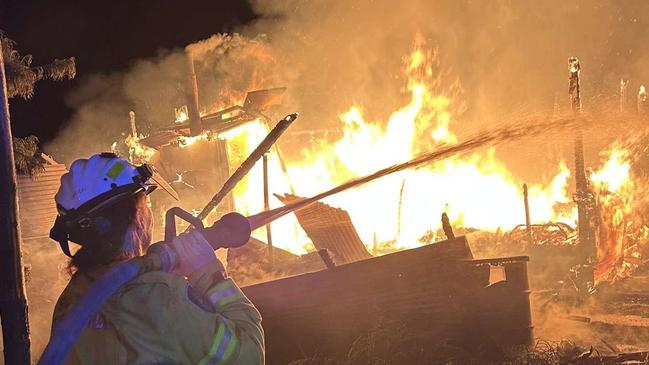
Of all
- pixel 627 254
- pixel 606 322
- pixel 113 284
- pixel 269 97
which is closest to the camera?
pixel 113 284

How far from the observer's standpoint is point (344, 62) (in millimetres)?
31422

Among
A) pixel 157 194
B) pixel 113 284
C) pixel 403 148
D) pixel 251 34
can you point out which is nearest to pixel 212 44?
pixel 251 34

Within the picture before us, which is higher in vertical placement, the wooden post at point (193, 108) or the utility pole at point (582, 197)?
the wooden post at point (193, 108)

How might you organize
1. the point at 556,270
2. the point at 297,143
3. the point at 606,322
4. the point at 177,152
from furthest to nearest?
1. the point at 297,143
2. the point at 177,152
3. the point at 556,270
4. the point at 606,322

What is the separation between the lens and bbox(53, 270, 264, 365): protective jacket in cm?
195

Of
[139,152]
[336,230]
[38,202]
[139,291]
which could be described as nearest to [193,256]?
[139,291]

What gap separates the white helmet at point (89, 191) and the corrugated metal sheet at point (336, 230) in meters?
7.50

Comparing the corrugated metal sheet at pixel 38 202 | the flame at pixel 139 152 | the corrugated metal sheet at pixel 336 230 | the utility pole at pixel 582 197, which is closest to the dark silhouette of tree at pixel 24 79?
the corrugated metal sheet at pixel 336 230

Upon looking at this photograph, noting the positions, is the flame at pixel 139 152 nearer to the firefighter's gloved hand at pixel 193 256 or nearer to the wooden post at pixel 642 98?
the firefighter's gloved hand at pixel 193 256

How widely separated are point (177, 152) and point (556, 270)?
18.2 metres

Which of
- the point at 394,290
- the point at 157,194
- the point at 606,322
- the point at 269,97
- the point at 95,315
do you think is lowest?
the point at 606,322

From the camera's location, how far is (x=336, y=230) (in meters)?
9.97

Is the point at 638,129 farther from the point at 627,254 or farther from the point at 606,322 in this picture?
the point at 606,322

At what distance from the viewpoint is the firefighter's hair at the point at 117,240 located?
2.30 meters
